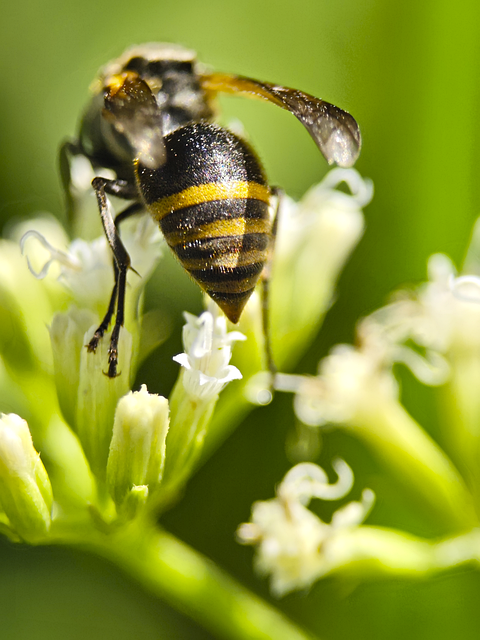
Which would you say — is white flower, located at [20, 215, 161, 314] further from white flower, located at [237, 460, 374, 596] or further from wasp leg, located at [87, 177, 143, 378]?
white flower, located at [237, 460, 374, 596]

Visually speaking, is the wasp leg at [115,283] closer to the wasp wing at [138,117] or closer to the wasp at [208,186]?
the wasp at [208,186]

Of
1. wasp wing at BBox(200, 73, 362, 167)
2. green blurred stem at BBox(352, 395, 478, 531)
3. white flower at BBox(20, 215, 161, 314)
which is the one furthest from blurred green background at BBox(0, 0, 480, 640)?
wasp wing at BBox(200, 73, 362, 167)

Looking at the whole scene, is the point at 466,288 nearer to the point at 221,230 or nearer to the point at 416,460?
the point at 416,460

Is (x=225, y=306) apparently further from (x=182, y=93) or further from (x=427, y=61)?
(x=427, y=61)

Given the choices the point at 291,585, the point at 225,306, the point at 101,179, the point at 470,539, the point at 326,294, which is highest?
the point at 101,179

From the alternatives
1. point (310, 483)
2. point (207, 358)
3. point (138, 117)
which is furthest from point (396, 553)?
point (138, 117)

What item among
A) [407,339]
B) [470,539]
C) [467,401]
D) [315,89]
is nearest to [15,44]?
[315,89]
